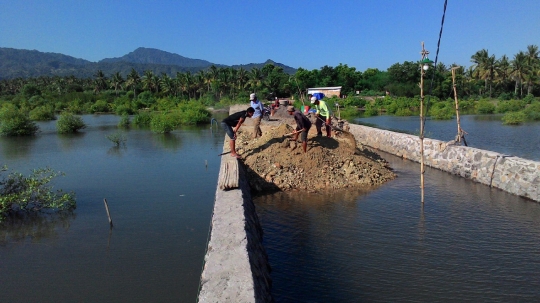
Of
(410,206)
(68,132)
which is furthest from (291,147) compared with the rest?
(68,132)

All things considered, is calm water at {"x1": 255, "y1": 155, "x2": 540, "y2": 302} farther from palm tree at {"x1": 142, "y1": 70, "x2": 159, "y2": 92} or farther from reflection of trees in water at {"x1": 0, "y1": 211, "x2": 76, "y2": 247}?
palm tree at {"x1": 142, "y1": 70, "x2": 159, "y2": 92}

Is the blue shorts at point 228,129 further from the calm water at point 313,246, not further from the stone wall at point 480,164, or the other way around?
the stone wall at point 480,164

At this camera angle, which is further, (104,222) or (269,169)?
(269,169)

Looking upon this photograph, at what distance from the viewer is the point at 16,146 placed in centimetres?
2356

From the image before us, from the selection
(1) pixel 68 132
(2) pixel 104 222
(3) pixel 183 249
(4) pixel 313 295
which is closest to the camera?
(4) pixel 313 295

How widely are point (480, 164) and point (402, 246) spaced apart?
5903 millimetres

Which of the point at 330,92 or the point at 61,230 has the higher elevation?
the point at 330,92

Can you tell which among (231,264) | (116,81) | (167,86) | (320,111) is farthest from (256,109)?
(116,81)

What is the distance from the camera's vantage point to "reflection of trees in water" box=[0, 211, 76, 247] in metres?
8.30

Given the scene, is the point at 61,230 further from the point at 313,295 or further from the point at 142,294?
the point at 313,295

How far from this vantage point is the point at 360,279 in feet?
18.4

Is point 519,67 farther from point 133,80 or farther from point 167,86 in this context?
point 133,80

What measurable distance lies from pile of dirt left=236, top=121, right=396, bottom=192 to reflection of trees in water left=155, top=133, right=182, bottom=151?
35.9 ft

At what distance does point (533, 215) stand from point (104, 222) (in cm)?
922
